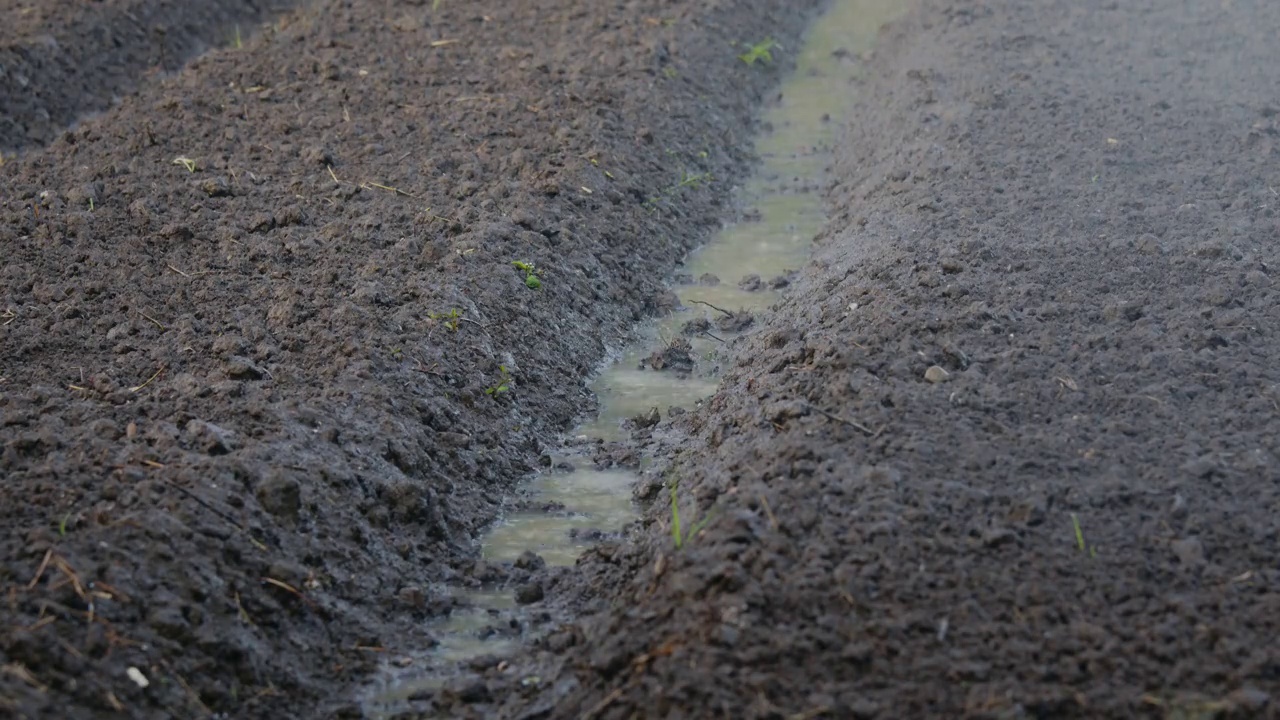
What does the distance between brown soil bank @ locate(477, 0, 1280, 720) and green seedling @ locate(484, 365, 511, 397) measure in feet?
2.88

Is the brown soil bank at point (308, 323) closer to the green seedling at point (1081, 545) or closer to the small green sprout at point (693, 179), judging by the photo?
the small green sprout at point (693, 179)

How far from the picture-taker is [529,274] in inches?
256

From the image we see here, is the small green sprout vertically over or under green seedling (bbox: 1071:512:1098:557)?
under

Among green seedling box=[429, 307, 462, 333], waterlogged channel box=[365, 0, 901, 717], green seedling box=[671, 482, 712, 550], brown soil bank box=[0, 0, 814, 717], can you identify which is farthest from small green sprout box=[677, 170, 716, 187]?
green seedling box=[671, 482, 712, 550]

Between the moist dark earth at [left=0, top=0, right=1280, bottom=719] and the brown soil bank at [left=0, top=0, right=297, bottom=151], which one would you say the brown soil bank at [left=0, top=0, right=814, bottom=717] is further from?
the brown soil bank at [left=0, top=0, right=297, bottom=151]

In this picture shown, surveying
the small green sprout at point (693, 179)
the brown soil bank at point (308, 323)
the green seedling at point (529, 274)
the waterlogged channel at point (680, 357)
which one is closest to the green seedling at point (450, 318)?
the brown soil bank at point (308, 323)

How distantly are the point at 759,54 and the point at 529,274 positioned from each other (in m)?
4.68

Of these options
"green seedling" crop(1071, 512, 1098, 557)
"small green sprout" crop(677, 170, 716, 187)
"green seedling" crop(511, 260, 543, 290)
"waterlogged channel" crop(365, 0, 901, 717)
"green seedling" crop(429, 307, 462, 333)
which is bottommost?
"waterlogged channel" crop(365, 0, 901, 717)

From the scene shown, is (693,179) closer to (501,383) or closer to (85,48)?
(501,383)

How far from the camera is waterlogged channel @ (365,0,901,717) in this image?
462 centimetres

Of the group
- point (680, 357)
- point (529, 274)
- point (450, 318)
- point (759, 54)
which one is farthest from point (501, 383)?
point (759, 54)

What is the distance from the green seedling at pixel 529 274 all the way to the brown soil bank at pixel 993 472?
110cm

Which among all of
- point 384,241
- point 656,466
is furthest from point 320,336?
point 656,466

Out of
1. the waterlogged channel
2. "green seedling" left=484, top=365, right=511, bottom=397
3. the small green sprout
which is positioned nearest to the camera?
the waterlogged channel
